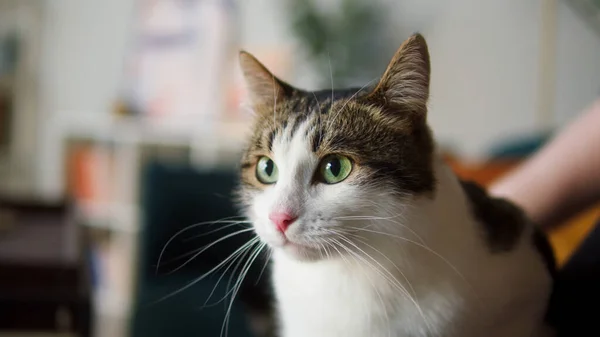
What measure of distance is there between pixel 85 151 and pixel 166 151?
1.62 feet

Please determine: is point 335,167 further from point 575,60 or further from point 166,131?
point 166,131

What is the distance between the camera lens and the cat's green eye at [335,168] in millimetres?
579

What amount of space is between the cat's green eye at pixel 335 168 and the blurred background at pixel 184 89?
0.79 meters

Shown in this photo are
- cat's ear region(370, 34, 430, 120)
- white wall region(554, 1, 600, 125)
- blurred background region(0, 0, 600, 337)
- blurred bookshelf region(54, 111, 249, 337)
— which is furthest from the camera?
blurred bookshelf region(54, 111, 249, 337)

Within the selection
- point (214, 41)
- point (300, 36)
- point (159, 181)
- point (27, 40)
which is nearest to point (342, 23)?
point (300, 36)

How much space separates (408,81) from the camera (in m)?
0.56

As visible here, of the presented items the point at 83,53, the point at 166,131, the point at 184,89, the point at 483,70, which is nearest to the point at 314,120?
the point at 483,70

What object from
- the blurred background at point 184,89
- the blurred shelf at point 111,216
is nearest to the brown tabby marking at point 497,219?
the blurred background at point 184,89

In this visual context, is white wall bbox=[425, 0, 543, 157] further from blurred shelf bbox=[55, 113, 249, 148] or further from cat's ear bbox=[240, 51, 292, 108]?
cat's ear bbox=[240, 51, 292, 108]

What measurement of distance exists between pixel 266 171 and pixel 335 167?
96mm

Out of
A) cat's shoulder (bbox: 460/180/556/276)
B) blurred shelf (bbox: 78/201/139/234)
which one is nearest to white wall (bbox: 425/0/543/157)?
blurred shelf (bbox: 78/201/139/234)

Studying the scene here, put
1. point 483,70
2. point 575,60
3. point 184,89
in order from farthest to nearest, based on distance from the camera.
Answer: point 184,89 → point 483,70 → point 575,60

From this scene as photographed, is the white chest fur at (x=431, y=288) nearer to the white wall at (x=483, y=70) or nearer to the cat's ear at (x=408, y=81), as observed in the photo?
the cat's ear at (x=408, y=81)

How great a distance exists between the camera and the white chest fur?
1.79ft
